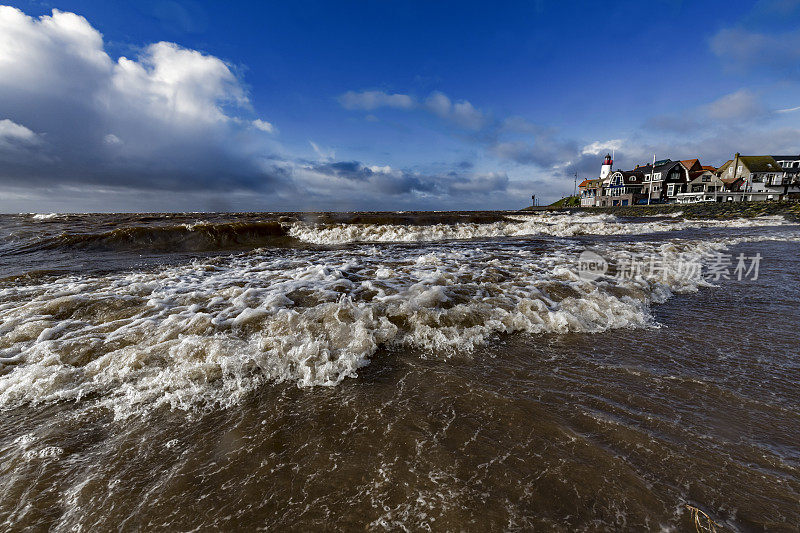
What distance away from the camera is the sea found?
1941 mm

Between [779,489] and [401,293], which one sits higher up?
[401,293]

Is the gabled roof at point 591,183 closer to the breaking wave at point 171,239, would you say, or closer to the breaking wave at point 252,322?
the breaking wave at point 171,239

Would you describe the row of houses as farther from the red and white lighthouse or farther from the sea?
the sea

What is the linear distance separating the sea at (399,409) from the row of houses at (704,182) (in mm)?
79222

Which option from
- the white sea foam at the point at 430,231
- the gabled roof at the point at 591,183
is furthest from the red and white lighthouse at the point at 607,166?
the white sea foam at the point at 430,231

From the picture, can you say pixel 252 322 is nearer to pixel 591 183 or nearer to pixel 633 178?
pixel 633 178

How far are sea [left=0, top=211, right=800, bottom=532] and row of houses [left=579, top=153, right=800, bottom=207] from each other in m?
79.2

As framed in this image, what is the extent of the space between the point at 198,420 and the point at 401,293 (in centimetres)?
375

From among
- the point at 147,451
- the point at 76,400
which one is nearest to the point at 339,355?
the point at 147,451

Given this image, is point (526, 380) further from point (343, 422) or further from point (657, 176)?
point (657, 176)

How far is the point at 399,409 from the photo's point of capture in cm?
284

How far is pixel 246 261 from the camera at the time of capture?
10.6m

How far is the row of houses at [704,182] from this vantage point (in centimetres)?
5881

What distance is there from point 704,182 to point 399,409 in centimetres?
8769
